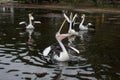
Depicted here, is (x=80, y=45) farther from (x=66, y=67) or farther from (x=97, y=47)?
(x=66, y=67)

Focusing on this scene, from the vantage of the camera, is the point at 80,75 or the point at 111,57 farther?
the point at 111,57

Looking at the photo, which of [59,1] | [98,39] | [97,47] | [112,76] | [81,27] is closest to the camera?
[112,76]

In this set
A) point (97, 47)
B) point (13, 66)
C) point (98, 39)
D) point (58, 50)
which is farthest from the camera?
point (98, 39)

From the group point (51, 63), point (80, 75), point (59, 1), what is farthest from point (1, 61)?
point (59, 1)

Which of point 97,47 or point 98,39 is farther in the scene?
point 98,39

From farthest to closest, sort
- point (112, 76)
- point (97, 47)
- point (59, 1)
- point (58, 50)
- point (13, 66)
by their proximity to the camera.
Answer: point (59, 1) < point (97, 47) < point (58, 50) < point (13, 66) < point (112, 76)

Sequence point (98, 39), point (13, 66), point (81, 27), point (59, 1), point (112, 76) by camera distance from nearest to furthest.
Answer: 1. point (112, 76)
2. point (13, 66)
3. point (98, 39)
4. point (81, 27)
5. point (59, 1)

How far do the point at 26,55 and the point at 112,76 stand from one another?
600cm

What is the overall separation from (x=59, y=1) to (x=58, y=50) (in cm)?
6437

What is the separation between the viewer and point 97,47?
23281 millimetres

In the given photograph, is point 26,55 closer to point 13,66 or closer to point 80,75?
point 13,66

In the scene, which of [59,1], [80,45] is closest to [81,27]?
[80,45]

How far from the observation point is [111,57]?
20.0 m

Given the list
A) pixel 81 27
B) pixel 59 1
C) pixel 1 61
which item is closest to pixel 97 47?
pixel 1 61
